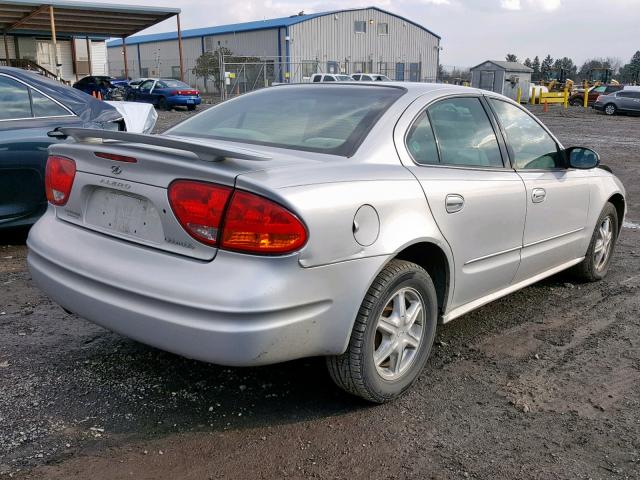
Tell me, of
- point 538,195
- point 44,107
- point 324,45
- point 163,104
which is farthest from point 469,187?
point 324,45

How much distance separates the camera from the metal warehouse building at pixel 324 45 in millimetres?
47906

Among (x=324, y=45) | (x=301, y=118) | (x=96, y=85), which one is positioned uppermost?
(x=324, y=45)

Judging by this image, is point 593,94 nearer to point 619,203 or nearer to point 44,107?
point 619,203

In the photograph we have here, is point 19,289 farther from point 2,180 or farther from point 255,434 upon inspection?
point 255,434

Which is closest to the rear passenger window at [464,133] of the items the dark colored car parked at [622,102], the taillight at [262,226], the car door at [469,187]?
the car door at [469,187]

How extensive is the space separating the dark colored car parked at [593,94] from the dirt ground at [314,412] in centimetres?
3551

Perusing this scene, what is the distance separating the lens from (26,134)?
5.41 m

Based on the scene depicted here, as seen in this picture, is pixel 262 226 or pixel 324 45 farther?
pixel 324 45

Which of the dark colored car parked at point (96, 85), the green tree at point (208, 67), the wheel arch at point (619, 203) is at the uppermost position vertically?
the green tree at point (208, 67)

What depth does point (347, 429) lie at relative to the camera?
2.87 meters

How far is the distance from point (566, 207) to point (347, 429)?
2.38 m

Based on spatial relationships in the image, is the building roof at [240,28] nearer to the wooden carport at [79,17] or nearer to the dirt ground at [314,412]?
the wooden carport at [79,17]

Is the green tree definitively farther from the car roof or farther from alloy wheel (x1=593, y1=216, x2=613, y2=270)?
the car roof

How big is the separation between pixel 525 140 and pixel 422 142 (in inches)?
45.3
